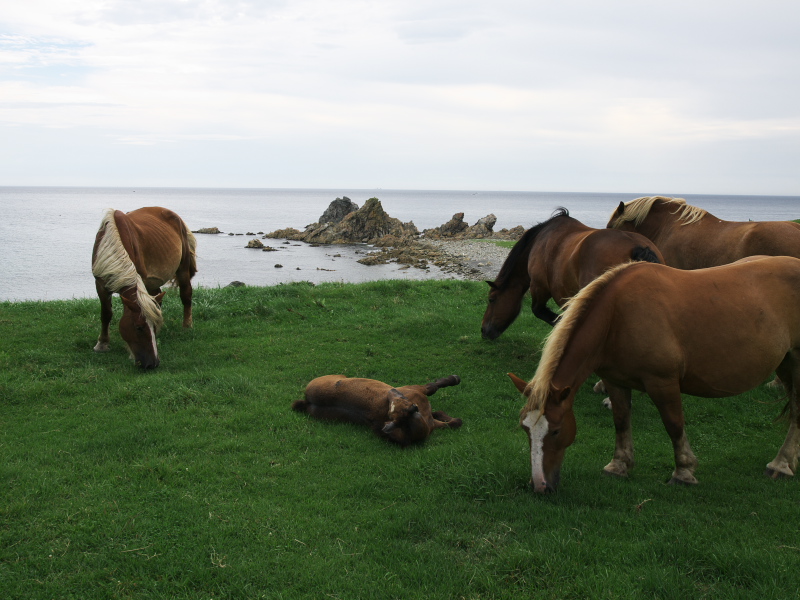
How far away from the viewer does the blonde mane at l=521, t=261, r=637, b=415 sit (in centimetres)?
459

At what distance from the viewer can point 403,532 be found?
438 centimetres

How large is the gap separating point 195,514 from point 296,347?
17.2ft

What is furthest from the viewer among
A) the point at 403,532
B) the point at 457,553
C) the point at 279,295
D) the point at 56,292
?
the point at 56,292

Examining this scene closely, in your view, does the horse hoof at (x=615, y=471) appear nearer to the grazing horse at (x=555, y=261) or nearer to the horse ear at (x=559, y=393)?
the horse ear at (x=559, y=393)

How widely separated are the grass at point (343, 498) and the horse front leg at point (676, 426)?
0.16 meters

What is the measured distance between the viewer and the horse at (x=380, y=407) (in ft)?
19.7

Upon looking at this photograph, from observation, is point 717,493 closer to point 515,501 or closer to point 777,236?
point 515,501

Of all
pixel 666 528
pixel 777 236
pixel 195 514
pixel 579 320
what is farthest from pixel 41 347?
pixel 777 236

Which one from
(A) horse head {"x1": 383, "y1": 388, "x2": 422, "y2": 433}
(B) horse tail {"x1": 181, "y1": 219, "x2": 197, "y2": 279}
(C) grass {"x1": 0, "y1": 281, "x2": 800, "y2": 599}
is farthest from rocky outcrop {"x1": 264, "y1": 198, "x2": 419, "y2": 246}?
(A) horse head {"x1": 383, "y1": 388, "x2": 422, "y2": 433}

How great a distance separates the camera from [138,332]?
8469 millimetres

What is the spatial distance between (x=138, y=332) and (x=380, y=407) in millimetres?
4308

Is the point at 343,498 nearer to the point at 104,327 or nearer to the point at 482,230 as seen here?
the point at 104,327

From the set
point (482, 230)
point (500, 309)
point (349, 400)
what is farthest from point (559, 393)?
point (482, 230)

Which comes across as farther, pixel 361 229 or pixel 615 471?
pixel 361 229
